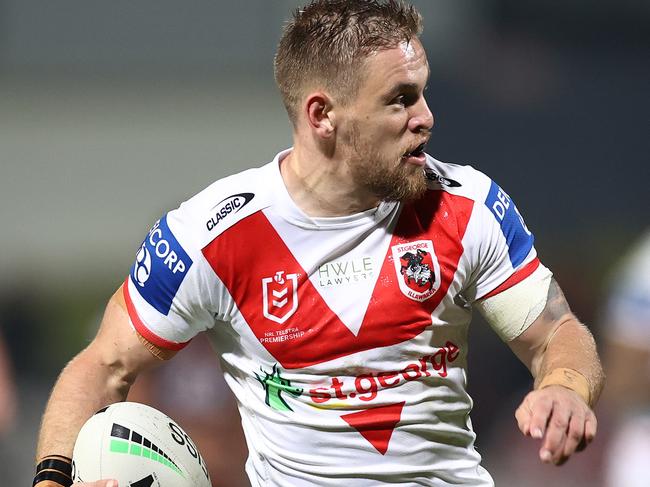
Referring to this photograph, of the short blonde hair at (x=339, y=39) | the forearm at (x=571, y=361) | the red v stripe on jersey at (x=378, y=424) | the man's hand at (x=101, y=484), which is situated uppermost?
the short blonde hair at (x=339, y=39)

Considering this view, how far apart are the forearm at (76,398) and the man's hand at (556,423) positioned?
1.43 m

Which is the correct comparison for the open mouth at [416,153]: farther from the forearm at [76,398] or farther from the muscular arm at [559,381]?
the forearm at [76,398]

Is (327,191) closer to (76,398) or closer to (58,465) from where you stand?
(76,398)

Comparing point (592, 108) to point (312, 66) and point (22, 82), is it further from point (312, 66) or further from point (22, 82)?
point (312, 66)

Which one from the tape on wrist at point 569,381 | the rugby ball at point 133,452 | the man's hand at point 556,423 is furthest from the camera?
the rugby ball at point 133,452

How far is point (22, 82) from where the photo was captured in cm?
1148

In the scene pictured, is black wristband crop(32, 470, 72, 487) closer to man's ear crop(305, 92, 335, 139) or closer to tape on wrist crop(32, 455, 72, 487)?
tape on wrist crop(32, 455, 72, 487)

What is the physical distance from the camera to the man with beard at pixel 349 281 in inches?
154

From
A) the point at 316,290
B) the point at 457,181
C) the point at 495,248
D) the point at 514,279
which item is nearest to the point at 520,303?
the point at 514,279

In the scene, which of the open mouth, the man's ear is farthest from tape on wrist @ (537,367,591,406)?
the man's ear

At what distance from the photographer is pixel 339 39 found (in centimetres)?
388

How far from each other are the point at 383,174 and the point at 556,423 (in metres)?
1.04

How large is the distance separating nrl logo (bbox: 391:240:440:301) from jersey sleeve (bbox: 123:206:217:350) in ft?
2.02

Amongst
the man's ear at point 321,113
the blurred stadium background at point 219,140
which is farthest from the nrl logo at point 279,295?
the blurred stadium background at point 219,140
